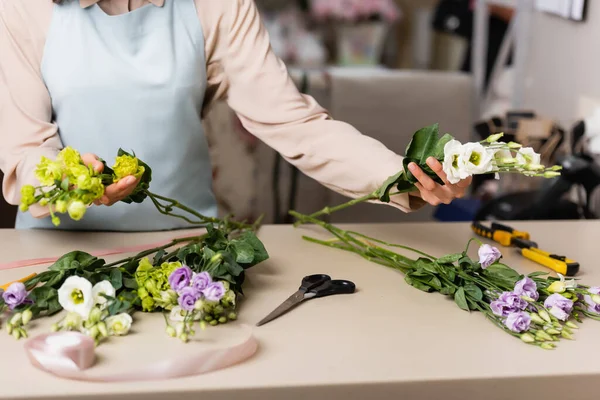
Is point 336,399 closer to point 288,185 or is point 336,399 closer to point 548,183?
point 548,183

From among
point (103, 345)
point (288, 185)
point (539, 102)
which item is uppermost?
point (539, 102)

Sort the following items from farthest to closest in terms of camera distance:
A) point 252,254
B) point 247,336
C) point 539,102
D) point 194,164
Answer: point 539,102, point 194,164, point 252,254, point 247,336

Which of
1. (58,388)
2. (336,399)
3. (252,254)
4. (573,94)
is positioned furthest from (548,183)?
(58,388)

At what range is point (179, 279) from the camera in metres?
0.85

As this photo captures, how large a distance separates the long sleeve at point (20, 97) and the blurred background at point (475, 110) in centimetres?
77

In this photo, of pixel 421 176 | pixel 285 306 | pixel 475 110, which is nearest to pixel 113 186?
pixel 285 306

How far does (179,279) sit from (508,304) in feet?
1.25

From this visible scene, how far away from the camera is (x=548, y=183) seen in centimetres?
165

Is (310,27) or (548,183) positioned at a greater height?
(310,27)

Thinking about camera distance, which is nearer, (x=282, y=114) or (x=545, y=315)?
(x=545, y=315)

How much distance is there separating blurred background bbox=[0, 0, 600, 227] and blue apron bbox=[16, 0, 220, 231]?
0.73 meters

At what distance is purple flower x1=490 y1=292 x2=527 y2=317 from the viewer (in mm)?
876

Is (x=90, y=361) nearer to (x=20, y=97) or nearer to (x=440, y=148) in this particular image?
(x=440, y=148)

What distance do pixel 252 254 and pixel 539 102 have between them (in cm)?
172
